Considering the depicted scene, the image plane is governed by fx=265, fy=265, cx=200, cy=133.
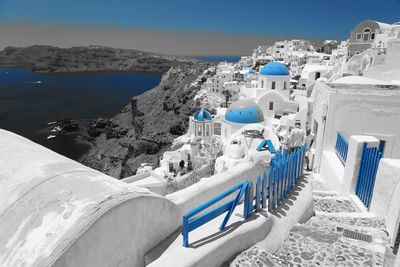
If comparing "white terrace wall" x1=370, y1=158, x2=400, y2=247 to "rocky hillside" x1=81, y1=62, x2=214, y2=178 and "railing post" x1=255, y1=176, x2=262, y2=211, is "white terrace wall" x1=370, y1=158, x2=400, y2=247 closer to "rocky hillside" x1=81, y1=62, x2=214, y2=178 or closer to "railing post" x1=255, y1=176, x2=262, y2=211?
"railing post" x1=255, y1=176, x2=262, y2=211

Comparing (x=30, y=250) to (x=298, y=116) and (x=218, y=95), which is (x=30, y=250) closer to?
(x=298, y=116)

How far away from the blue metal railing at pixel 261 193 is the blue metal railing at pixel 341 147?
10.6 ft

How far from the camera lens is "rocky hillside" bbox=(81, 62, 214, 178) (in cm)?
4781

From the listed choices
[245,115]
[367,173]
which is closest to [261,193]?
[367,173]

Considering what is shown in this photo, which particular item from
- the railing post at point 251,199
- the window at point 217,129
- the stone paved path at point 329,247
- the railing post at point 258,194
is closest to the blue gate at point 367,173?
the stone paved path at point 329,247

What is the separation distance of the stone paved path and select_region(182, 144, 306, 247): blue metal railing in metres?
0.66

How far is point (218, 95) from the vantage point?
56.2m

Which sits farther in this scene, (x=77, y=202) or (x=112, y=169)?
(x=112, y=169)

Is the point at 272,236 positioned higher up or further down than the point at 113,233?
further down

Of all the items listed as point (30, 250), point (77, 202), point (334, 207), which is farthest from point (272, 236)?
point (30, 250)

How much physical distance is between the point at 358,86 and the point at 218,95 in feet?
154

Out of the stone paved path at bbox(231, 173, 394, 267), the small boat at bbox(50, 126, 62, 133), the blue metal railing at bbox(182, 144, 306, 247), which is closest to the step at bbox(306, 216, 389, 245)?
the stone paved path at bbox(231, 173, 394, 267)

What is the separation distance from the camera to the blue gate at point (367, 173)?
20.5ft

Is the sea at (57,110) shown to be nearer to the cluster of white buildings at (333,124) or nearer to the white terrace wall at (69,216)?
the cluster of white buildings at (333,124)
